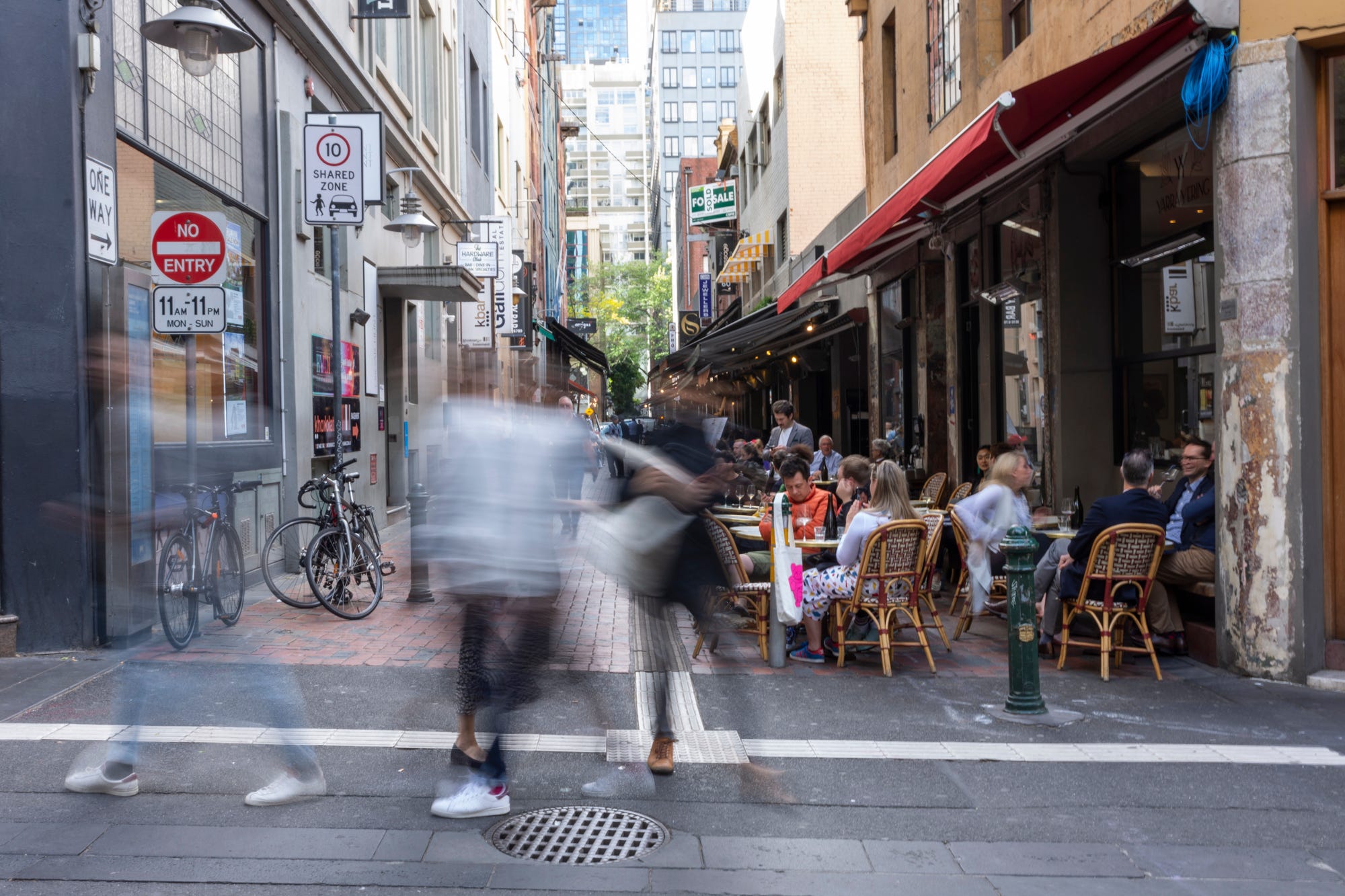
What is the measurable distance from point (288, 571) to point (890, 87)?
35.9 ft

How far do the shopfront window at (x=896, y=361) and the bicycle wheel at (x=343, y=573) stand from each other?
27.6 feet

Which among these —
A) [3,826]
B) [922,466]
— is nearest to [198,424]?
[3,826]

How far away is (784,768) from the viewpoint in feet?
16.9

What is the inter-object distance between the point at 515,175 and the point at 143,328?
29.2 meters

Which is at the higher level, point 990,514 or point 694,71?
point 694,71

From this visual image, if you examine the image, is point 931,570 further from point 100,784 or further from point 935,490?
point 100,784

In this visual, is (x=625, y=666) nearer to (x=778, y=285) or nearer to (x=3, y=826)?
(x=3, y=826)

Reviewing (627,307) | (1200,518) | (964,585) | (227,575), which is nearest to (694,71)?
(627,307)

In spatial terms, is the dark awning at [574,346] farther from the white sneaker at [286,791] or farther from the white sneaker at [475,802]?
the white sneaker at [475,802]

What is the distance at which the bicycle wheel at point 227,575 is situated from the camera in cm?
777

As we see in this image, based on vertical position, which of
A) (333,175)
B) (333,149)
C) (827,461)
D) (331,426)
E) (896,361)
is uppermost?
(333,149)

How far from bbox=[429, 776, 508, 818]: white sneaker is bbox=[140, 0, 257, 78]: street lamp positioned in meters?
5.39

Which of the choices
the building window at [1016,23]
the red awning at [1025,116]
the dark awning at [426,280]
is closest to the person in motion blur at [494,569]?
the red awning at [1025,116]

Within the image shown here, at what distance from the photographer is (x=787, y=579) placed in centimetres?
713
